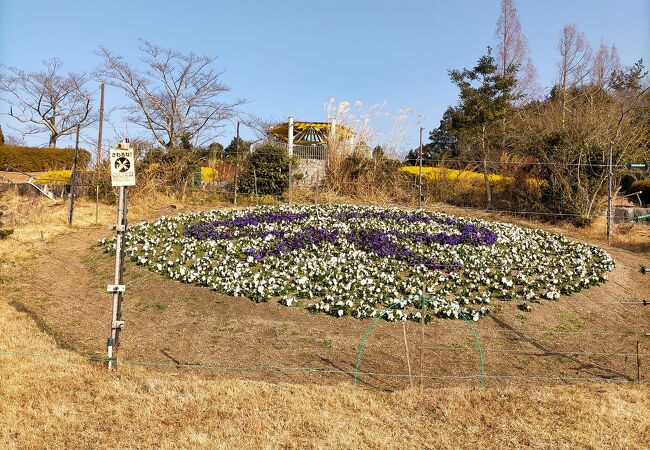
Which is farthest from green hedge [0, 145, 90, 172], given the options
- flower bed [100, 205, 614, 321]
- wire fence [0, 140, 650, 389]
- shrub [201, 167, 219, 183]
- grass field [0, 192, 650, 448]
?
wire fence [0, 140, 650, 389]

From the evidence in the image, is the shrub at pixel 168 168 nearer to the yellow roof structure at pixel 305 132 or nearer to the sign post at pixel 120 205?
the yellow roof structure at pixel 305 132

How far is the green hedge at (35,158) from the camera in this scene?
84.9ft

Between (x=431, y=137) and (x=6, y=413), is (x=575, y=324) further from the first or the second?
(x=431, y=137)

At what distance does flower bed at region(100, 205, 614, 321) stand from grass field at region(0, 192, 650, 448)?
1.55 feet

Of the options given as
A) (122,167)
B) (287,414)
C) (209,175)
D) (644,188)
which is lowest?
(287,414)

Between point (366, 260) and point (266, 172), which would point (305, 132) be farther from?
point (366, 260)

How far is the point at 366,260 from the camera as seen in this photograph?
30.6 ft

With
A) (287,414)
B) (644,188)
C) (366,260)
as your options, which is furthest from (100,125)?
(644,188)

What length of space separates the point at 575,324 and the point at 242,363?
14.8 ft

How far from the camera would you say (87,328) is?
6.86 meters

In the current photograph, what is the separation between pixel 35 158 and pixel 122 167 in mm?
25049

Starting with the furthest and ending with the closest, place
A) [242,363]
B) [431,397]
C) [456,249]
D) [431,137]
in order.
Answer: [431,137] < [456,249] < [242,363] < [431,397]

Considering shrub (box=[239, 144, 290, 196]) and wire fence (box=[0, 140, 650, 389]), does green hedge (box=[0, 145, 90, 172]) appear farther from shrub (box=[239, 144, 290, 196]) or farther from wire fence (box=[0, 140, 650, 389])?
wire fence (box=[0, 140, 650, 389])

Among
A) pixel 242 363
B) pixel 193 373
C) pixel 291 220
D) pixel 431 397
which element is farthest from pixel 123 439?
pixel 291 220
